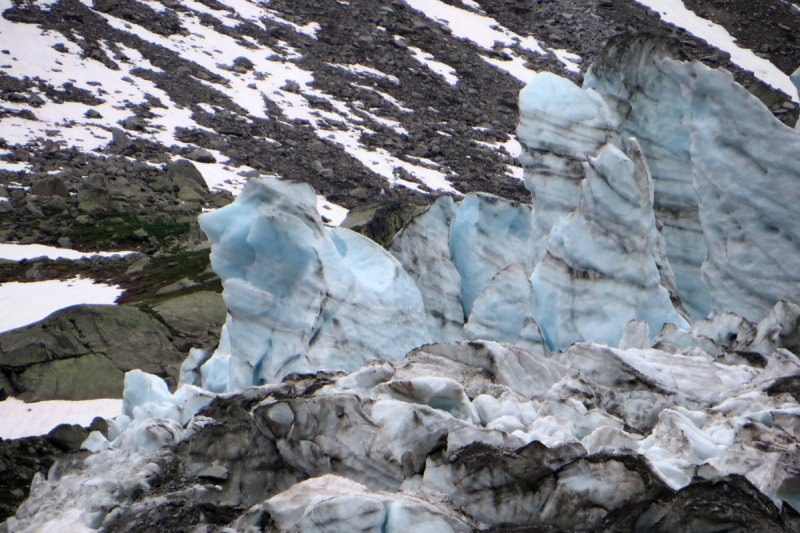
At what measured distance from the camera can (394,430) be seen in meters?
5.63

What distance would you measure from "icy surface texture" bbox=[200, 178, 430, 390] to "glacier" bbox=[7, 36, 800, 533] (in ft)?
0.12

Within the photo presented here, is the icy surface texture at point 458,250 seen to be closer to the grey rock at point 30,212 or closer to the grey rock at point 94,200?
the grey rock at point 30,212

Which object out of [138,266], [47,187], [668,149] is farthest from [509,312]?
[47,187]

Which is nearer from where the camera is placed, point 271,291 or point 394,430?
point 394,430

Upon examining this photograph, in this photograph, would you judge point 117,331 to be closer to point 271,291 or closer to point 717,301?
point 271,291

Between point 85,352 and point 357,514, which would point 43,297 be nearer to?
point 85,352

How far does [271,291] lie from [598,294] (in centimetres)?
500

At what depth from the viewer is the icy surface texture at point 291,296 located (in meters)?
10.1

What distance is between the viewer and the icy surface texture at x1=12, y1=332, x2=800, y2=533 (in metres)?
4.63

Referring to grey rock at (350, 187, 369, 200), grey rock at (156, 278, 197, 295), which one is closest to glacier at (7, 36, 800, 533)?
grey rock at (156, 278, 197, 295)

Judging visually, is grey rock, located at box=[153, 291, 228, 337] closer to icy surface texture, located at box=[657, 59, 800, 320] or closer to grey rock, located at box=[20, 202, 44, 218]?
grey rock, located at box=[20, 202, 44, 218]

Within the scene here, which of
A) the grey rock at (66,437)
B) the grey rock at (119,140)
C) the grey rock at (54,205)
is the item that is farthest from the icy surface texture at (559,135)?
the grey rock at (119,140)

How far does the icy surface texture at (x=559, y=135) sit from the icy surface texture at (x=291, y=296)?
10.7 feet

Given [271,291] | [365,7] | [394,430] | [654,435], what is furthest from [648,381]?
[365,7]
